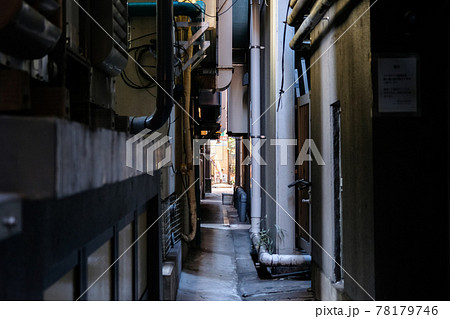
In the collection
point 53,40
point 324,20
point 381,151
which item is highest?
Result: point 324,20

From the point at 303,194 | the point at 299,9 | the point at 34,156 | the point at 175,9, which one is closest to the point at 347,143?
the point at 299,9

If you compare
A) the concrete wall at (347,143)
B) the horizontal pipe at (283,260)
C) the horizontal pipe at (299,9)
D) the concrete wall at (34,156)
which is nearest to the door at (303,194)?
the horizontal pipe at (283,260)

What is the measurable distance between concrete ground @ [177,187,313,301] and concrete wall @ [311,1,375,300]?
1.29m

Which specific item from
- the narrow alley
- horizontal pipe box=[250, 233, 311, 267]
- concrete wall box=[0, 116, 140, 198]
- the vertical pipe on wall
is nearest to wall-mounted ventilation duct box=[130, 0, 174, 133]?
the narrow alley

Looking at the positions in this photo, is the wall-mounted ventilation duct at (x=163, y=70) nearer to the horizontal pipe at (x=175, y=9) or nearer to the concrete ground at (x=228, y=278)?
the horizontal pipe at (x=175, y=9)

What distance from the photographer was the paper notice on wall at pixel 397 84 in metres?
3.30

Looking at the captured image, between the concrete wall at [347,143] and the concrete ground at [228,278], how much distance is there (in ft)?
4.23

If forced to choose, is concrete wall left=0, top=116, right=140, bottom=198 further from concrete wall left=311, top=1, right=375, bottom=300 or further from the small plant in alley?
the small plant in alley

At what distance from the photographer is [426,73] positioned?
10.9 feet

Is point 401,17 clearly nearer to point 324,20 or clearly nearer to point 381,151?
point 381,151

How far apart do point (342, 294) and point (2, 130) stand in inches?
155

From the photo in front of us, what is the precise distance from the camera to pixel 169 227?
683cm

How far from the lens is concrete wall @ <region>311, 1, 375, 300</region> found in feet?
11.4

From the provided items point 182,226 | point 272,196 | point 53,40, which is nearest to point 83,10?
point 53,40
